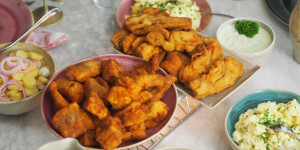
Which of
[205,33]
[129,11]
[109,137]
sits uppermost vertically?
[109,137]

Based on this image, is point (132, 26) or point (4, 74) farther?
point (132, 26)

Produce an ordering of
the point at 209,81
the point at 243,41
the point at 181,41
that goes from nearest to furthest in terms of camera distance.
→ 1. the point at 209,81
2. the point at 181,41
3. the point at 243,41

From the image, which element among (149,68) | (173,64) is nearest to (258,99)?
(173,64)

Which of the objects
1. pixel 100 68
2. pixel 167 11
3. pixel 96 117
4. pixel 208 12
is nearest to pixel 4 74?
pixel 100 68

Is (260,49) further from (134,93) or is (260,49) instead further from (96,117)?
(96,117)

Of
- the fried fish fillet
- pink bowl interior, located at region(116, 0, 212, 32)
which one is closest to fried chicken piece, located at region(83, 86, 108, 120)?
the fried fish fillet

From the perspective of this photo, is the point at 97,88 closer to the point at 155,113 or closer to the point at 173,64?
the point at 155,113
